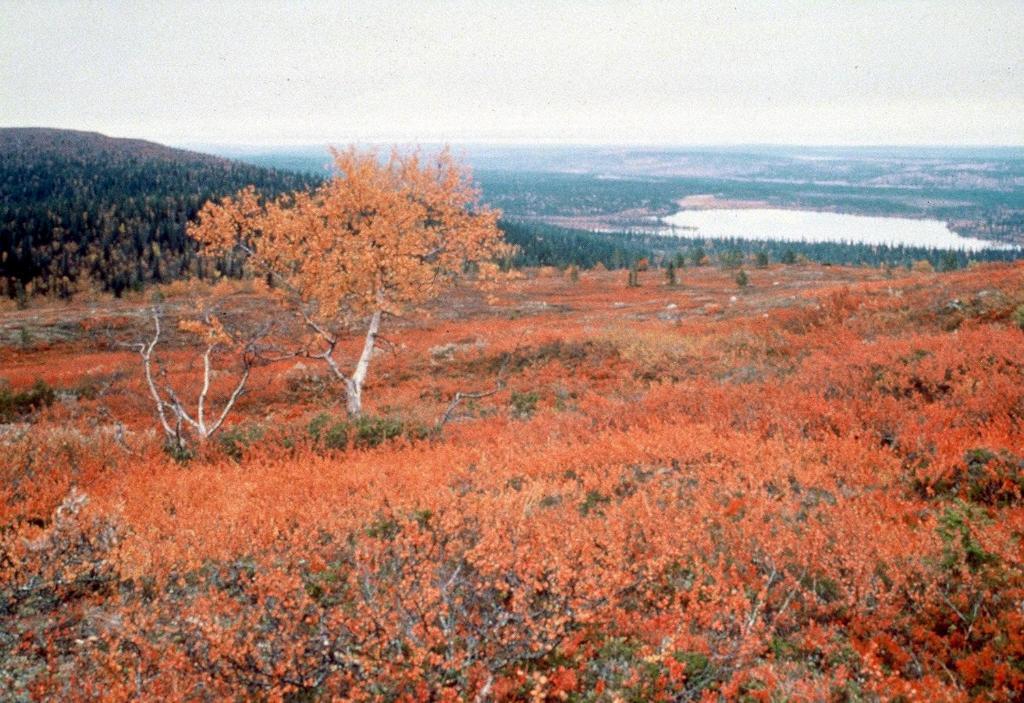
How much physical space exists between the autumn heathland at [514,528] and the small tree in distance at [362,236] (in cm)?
12

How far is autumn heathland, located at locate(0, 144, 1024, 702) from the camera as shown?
17.0 feet

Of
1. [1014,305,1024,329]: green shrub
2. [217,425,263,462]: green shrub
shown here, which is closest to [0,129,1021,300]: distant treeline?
[1014,305,1024,329]: green shrub

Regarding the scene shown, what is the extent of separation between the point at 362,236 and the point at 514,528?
446 inches

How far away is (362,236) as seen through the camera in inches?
637

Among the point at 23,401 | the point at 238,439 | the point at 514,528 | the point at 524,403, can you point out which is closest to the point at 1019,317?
the point at 524,403

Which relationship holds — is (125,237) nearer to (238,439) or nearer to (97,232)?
(97,232)

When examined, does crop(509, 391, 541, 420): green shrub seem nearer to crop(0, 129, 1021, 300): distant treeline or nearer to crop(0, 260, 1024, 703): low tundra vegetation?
crop(0, 260, 1024, 703): low tundra vegetation

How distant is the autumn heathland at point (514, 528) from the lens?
5.20 metres

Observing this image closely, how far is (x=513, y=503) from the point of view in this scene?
28.7 ft

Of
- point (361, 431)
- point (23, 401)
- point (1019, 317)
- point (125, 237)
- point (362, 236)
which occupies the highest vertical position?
point (125, 237)

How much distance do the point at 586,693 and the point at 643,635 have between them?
1.02 metres

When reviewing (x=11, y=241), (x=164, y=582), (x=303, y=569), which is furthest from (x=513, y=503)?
(x=11, y=241)

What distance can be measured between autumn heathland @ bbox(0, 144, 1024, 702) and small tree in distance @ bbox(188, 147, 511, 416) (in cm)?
12

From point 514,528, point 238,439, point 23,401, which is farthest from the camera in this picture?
point 23,401
